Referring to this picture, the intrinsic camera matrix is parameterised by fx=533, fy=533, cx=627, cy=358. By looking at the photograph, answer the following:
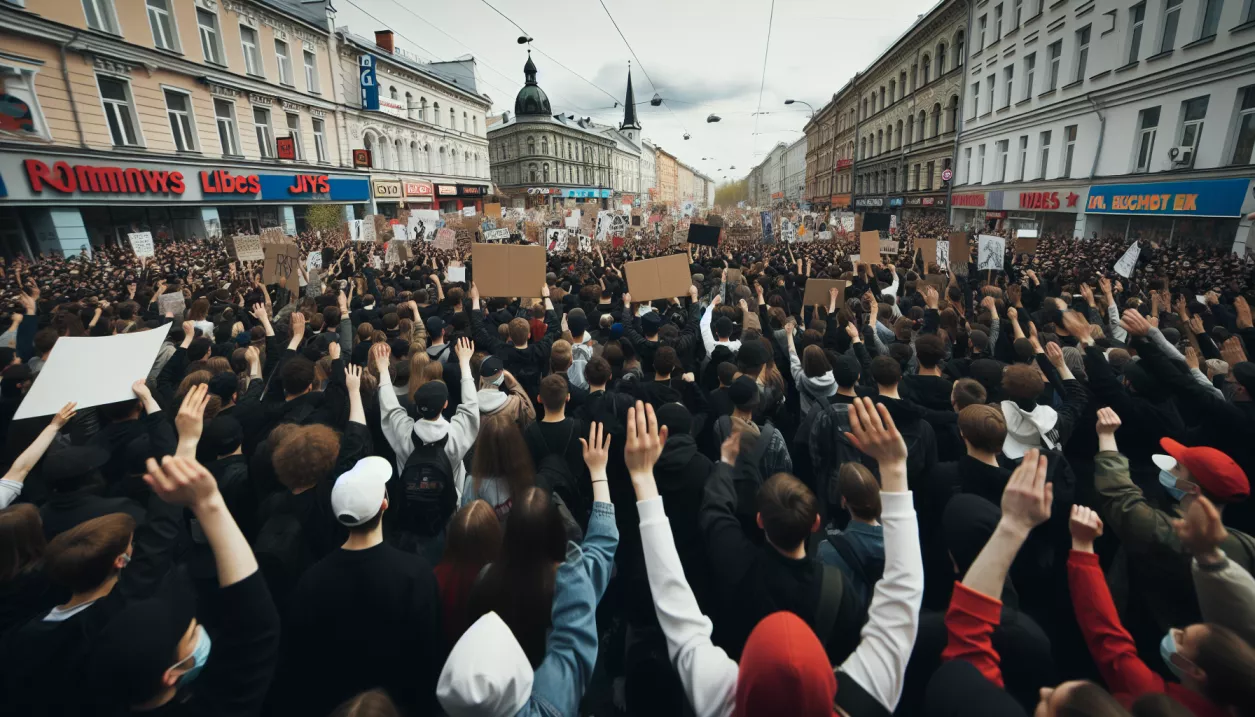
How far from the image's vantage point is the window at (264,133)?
23.7m

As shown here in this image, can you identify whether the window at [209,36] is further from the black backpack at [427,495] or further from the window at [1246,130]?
the window at [1246,130]

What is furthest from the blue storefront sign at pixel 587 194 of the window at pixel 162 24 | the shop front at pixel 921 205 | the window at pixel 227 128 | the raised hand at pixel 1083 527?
the raised hand at pixel 1083 527

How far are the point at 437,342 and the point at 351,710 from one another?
15.6 ft

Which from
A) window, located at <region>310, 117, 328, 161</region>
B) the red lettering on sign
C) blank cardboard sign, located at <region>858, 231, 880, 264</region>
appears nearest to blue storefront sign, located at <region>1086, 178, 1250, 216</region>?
blank cardboard sign, located at <region>858, 231, 880, 264</region>

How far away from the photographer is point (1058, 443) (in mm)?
3377

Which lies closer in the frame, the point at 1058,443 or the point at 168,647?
the point at 168,647

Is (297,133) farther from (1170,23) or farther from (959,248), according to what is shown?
(1170,23)

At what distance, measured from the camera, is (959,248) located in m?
9.77

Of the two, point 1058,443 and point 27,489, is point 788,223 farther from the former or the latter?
point 27,489

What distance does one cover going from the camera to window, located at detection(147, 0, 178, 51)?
741 inches

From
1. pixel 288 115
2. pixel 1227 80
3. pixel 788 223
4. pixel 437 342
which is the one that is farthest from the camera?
pixel 288 115

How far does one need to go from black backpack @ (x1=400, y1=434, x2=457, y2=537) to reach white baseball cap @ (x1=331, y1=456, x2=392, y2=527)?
1.02 meters

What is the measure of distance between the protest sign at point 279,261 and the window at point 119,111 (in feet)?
47.4

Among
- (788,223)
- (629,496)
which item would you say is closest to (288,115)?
(788,223)
